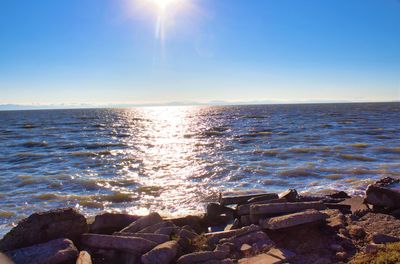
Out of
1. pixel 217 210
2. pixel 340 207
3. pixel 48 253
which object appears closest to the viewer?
pixel 48 253

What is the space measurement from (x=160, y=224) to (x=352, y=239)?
3.41 meters

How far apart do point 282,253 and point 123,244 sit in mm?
2494

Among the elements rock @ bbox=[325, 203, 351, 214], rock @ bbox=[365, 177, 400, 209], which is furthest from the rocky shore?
rock @ bbox=[325, 203, 351, 214]

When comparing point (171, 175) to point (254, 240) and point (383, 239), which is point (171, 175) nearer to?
point (254, 240)

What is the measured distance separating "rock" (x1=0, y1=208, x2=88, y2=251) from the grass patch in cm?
453

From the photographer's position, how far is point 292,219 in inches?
235

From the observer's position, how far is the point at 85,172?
52.7 ft

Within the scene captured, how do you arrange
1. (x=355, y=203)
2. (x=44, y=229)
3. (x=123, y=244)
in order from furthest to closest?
(x=355, y=203), (x=44, y=229), (x=123, y=244)

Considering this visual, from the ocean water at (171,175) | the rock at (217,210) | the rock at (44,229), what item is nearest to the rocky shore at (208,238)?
the rock at (44,229)

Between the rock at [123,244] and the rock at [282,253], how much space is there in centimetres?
186

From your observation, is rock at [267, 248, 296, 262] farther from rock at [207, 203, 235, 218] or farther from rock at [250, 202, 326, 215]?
rock at [207, 203, 235, 218]

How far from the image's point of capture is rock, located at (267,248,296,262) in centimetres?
518

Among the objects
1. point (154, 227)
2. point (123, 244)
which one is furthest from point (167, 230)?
point (123, 244)

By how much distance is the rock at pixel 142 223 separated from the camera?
21.1 feet
